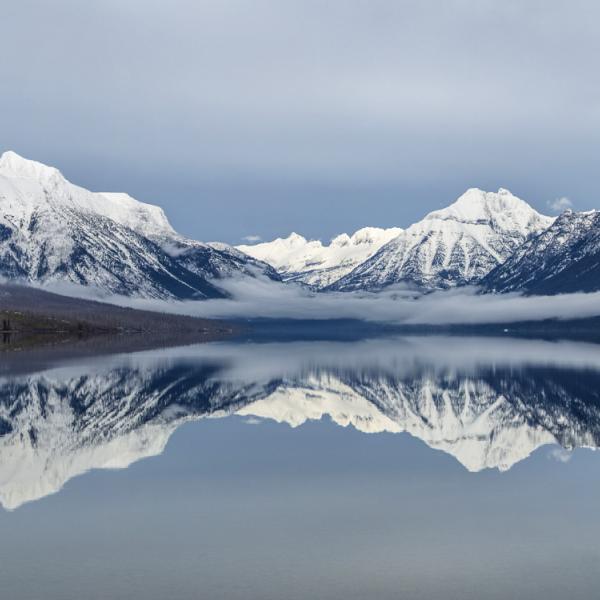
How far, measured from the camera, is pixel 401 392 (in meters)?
122

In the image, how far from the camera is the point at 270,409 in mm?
102875

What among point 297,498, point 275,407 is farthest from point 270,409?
point 297,498

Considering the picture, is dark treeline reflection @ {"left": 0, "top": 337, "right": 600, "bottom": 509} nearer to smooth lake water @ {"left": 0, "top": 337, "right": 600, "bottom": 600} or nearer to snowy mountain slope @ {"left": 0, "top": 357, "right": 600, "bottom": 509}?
snowy mountain slope @ {"left": 0, "top": 357, "right": 600, "bottom": 509}

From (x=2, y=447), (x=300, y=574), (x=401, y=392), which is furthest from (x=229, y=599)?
(x=401, y=392)

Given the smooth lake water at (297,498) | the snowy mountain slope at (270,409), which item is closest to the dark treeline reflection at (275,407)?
the snowy mountain slope at (270,409)

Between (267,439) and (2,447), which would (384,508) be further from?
(2,447)

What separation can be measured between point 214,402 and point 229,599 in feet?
247

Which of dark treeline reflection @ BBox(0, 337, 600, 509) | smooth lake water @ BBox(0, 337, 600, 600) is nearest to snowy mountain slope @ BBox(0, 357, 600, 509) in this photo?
dark treeline reflection @ BBox(0, 337, 600, 509)

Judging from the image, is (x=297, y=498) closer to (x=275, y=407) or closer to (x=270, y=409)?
(x=270, y=409)

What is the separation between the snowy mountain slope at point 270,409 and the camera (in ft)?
216

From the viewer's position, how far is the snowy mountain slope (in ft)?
216

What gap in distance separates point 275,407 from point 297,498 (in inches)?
2116

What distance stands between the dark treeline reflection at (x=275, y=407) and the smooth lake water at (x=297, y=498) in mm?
426

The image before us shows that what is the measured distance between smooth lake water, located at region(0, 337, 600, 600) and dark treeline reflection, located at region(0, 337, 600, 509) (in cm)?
43
